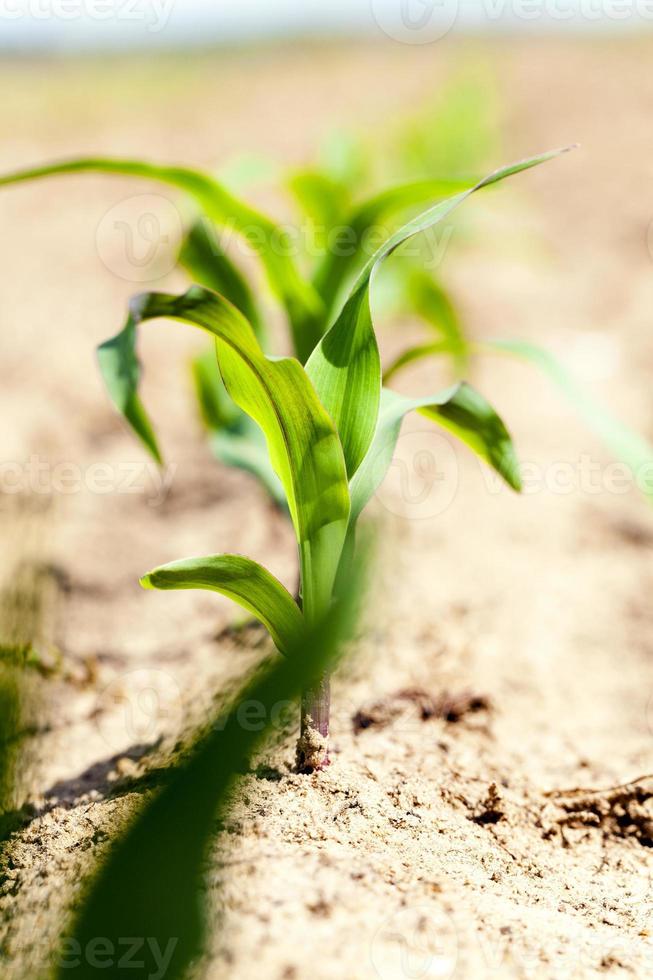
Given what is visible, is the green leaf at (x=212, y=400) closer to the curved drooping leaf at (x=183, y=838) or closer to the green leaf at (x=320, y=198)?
the green leaf at (x=320, y=198)

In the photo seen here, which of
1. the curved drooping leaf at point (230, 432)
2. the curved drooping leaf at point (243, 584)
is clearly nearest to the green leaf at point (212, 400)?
the curved drooping leaf at point (230, 432)

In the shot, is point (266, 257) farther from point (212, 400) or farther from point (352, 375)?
point (352, 375)

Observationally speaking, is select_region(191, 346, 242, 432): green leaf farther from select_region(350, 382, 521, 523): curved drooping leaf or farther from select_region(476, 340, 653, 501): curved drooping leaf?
select_region(350, 382, 521, 523): curved drooping leaf

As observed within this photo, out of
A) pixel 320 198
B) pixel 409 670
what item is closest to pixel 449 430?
pixel 409 670

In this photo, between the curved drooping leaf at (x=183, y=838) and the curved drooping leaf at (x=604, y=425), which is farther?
the curved drooping leaf at (x=604, y=425)

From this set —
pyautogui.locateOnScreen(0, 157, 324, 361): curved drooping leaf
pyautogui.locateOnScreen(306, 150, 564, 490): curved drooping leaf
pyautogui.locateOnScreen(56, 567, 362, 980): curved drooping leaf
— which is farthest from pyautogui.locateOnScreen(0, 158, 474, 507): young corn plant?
pyautogui.locateOnScreen(56, 567, 362, 980): curved drooping leaf

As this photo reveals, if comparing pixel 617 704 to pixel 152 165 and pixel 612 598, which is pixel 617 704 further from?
pixel 152 165
